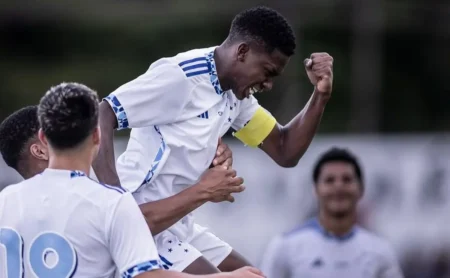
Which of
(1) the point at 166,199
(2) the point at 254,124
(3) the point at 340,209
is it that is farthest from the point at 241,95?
(3) the point at 340,209

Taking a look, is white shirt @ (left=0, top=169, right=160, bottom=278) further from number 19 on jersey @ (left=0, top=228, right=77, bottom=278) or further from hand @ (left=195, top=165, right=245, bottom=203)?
hand @ (left=195, top=165, right=245, bottom=203)

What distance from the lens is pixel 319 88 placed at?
6.29m

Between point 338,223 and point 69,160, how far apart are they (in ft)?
13.5

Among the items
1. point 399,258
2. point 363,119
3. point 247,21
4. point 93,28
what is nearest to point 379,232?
point 399,258

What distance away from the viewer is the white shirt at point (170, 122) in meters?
5.83

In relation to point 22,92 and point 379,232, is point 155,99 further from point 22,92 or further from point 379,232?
point 22,92

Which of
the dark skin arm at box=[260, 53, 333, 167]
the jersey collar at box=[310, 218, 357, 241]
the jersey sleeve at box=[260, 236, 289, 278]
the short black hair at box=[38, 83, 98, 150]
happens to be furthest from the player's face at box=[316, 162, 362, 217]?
the short black hair at box=[38, 83, 98, 150]

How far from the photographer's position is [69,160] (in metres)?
5.07

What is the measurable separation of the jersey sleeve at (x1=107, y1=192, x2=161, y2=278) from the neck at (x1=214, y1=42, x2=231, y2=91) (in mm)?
1221

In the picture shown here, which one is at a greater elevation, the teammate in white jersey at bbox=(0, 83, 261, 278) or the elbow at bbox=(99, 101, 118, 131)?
the elbow at bbox=(99, 101, 118, 131)

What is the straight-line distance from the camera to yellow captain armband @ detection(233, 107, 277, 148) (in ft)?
21.7

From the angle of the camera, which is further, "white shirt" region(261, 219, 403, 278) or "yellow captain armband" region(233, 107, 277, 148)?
"white shirt" region(261, 219, 403, 278)

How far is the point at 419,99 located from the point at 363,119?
7.71m

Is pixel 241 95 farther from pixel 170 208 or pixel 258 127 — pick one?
pixel 170 208
